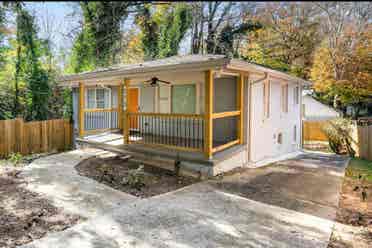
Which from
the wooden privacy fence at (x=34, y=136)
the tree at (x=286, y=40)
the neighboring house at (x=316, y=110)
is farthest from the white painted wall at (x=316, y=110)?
the wooden privacy fence at (x=34, y=136)

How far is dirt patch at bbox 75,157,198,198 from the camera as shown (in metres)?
5.73

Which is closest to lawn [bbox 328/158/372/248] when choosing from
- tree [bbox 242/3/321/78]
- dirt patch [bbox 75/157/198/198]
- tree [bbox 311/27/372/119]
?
dirt patch [bbox 75/157/198/198]

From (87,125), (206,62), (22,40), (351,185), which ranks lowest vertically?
(351,185)

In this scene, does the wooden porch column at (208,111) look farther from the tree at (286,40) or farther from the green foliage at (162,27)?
the tree at (286,40)

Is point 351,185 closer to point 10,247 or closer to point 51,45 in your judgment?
point 10,247

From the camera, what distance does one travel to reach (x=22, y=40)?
12.0 m

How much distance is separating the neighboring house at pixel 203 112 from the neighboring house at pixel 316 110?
13.9m

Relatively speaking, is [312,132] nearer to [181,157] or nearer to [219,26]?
[219,26]

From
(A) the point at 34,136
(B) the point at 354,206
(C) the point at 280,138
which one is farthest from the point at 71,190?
(C) the point at 280,138

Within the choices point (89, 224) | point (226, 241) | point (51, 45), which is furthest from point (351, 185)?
point (51, 45)

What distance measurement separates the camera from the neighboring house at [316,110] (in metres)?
24.0

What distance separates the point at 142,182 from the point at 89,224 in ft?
6.82

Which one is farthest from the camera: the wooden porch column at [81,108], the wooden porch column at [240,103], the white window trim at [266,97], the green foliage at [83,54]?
the green foliage at [83,54]

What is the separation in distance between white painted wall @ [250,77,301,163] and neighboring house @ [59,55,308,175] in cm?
3
